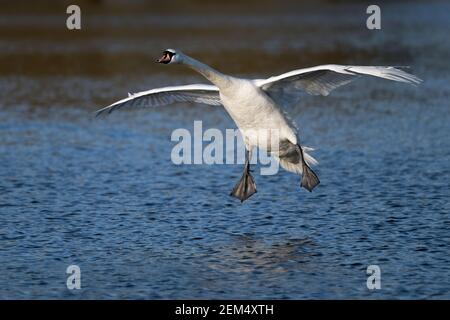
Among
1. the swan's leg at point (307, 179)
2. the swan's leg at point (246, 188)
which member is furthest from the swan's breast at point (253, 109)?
the swan's leg at point (246, 188)

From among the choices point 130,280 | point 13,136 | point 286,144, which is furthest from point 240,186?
point 13,136

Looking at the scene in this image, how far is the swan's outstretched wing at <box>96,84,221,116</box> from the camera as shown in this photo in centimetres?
1334

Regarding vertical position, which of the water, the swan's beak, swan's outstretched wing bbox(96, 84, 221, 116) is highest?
the swan's beak

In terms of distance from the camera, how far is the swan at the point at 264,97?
1205 cm

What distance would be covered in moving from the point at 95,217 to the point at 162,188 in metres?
2.00

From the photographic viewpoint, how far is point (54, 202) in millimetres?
13984

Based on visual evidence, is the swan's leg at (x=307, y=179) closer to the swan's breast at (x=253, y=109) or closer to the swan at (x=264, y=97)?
the swan at (x=264, y=97)

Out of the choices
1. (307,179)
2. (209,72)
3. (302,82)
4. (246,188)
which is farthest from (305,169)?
(209,72)

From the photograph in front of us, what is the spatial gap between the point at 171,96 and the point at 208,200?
155 cm

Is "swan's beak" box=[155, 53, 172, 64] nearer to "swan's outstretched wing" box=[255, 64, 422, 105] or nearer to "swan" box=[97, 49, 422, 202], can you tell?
"swan" box=[97, 49, 422, 202]

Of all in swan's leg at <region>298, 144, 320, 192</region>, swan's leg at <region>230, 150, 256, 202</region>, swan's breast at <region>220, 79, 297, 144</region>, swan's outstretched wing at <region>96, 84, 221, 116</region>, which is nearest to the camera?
swan's breast at <region>220, 79, 297, 144</region>

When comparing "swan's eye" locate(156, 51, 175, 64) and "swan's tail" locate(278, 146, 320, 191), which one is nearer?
"swan's eye" locate(156, 51, 175, 64)

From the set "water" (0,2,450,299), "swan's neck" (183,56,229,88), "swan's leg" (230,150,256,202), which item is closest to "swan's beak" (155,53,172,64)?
"swan's neck" (183,56,229,88)

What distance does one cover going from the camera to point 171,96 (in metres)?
13.8
